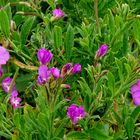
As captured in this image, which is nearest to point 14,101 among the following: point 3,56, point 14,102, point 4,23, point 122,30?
point 14,102

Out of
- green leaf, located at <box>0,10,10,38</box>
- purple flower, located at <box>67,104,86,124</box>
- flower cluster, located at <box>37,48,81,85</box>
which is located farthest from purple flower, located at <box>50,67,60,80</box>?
green leaf, located at <box>0,10,10,38</box>

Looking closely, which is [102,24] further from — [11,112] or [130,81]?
[11,112]

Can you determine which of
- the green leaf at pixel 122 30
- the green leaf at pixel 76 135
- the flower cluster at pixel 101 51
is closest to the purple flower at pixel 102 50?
the flower cluster at pixel 101 51

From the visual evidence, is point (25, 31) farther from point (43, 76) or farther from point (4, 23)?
point (43, 76)

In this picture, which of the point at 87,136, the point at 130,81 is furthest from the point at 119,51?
the point at 87,136

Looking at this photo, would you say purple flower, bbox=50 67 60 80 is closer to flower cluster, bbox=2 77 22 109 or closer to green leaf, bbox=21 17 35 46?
flower cluster, bbox=2 77 22 109

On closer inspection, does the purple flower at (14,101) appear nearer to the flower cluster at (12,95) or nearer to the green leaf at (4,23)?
the flower cluster at (12,95)

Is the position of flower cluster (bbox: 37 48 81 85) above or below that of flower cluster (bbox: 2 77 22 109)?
above

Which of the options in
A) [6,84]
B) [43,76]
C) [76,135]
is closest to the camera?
[43,76]

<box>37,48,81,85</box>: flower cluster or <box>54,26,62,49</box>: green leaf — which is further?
<box>54,26,62,49</box>: green leaf
